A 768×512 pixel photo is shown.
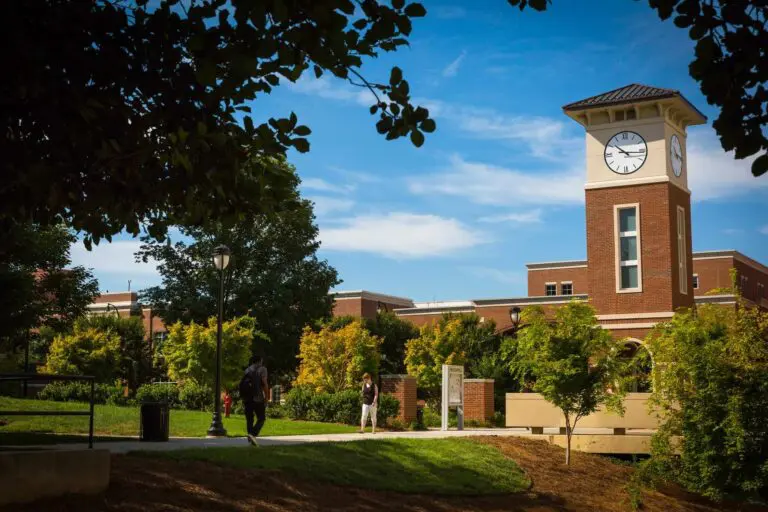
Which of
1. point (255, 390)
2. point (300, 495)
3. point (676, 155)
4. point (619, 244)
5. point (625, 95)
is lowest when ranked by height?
point (300, 495)

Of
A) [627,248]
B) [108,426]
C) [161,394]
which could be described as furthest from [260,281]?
[108,426]

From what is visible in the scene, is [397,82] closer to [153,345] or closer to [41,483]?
[41,483]

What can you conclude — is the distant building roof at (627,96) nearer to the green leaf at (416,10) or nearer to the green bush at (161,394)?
the green bush at (161,394)

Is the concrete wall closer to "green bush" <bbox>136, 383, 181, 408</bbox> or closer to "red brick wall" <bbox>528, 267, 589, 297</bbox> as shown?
"green bush" <bbox>136, 383, 181, 408</bbox>

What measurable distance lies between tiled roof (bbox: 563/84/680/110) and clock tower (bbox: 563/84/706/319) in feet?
0.14

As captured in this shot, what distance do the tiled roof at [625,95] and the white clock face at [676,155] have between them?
7.32 feet

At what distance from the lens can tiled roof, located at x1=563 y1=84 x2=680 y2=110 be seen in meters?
38.9

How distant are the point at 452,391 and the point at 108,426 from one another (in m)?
11.3

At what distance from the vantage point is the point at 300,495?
15758mm

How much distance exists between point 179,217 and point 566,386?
1470 cm

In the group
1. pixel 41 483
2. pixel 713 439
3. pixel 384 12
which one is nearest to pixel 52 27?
pixel 384 12

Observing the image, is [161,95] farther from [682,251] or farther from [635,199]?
[682,251]

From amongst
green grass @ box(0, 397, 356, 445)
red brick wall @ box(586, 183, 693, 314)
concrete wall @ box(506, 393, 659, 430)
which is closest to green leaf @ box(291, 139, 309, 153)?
green grass @ box(0, 397, 356, 445)

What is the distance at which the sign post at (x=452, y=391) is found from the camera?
30366 millimetres
